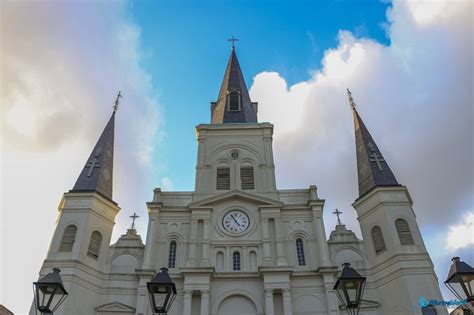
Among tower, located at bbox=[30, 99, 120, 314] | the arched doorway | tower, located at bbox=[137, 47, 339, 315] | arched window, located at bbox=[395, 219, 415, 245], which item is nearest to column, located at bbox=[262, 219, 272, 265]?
tower, located at bbox=[137, 47, 339, 315]

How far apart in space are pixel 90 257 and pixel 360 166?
18.4 metres

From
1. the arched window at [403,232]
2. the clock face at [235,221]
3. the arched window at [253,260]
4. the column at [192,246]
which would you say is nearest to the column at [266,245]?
the arched window at [253,260]

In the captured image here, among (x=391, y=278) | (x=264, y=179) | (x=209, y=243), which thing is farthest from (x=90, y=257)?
(x=391, y=278)

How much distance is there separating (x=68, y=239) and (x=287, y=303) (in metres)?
12.9

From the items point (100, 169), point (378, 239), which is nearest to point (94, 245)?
point (100, 169)

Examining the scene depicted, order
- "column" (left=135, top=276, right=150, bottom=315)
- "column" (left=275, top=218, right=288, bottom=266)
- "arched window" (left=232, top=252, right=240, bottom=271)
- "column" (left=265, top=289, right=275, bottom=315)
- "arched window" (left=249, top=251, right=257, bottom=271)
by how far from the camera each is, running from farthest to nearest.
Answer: "arched window" (left=232, top=252, right=240, bottom=271), "arched window" (left=249, top=251, right=257, bottom=271), "column" (left=275, top=218, right=288, bottom=266), "column" (left=135, top=276, right=150, bottom=315), "column" (left=265, top=289, right=275, bottom=315)

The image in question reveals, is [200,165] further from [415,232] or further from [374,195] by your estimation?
[415,232]

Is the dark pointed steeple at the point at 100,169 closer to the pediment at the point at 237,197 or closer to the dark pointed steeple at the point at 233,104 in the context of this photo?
the pediment at the point at 237,197

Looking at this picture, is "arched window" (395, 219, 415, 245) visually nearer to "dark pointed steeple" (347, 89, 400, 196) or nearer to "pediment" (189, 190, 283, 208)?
"dark pointed steeple" (347, 89, 400, 196)

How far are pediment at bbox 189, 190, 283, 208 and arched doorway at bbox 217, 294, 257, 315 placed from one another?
6.02 metres

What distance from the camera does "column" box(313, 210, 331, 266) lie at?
22.4m

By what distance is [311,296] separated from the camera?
21.5 meters

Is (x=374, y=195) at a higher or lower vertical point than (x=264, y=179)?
lower

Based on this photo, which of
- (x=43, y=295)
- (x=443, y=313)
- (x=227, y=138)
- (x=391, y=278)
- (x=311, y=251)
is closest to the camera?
(x=43, y=295)
